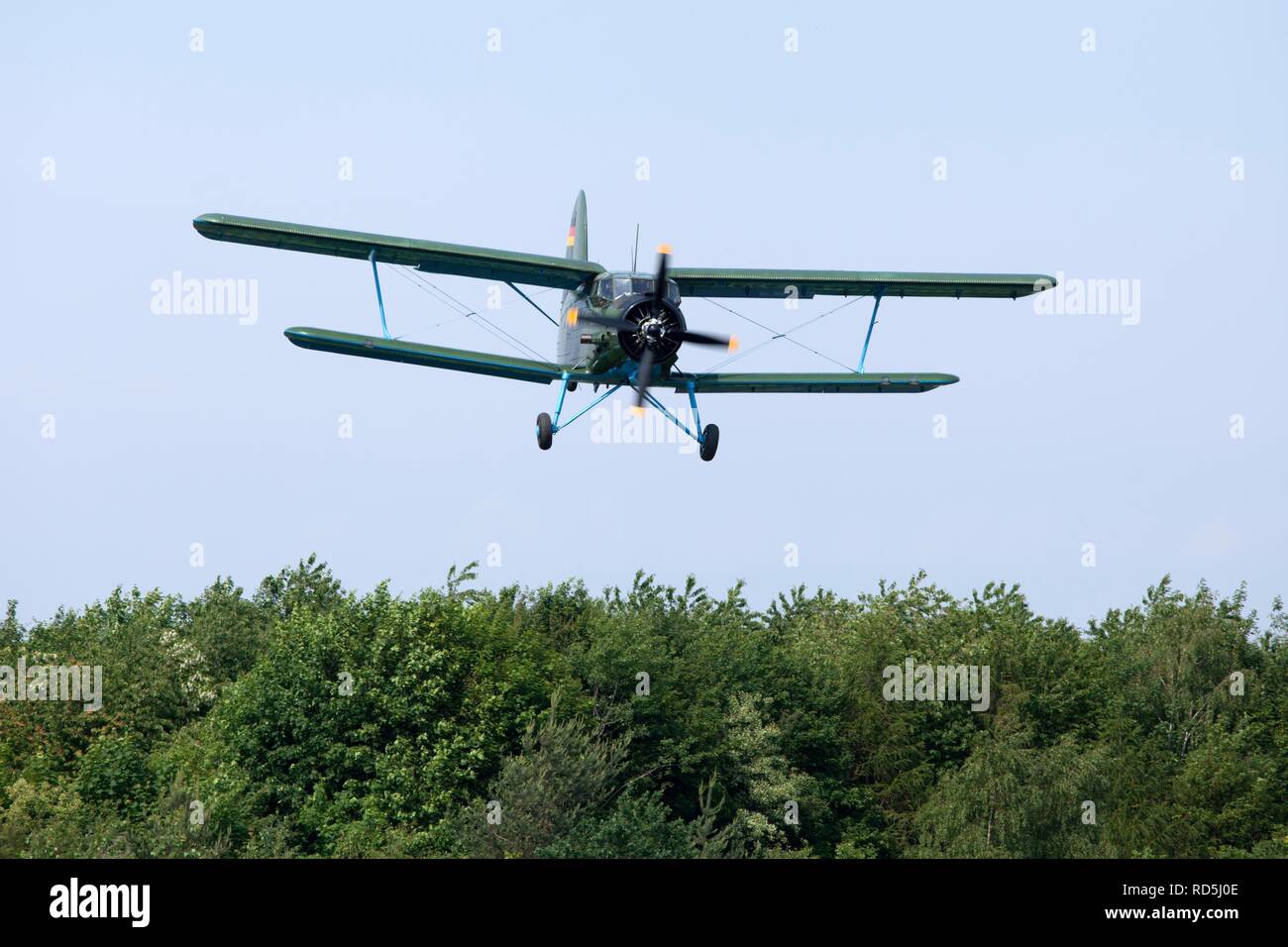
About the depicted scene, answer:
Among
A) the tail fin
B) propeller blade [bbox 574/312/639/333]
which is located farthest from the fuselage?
the tail fin

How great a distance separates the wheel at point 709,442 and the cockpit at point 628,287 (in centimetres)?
266

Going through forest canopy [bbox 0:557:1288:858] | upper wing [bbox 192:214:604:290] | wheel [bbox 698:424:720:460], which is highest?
upper wing [bbox 192:214:604:290]

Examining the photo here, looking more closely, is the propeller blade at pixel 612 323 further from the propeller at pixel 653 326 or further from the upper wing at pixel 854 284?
the upper wing at pixel 854 284

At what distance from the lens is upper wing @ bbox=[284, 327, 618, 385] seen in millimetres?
31859

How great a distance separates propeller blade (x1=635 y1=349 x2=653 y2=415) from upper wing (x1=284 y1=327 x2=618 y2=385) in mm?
1935

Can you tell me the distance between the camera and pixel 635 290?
102 ft

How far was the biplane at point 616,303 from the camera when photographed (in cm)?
3066

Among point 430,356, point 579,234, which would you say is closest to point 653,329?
point 430,356

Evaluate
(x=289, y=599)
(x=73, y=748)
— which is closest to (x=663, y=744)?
(x=73, y=748)

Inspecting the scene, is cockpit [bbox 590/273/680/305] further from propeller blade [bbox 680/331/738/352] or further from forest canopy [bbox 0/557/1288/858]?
forest canopy [bbox 0/557/1288/858]

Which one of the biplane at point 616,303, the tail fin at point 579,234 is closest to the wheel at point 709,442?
the biplane at point 616,303

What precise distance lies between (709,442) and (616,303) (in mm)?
3218
